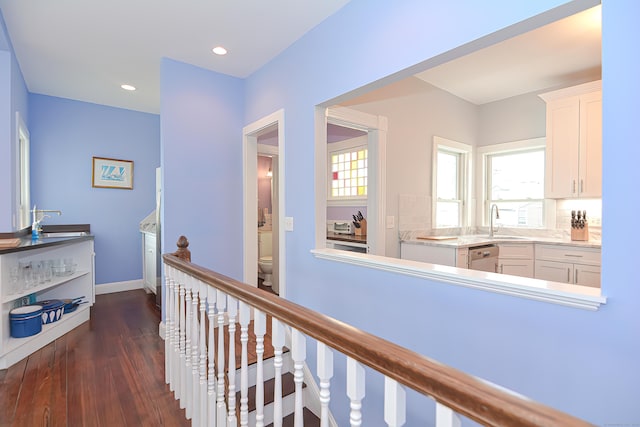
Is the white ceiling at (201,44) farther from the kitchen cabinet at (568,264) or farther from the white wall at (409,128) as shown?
the kitchen cabinet at (568,264)

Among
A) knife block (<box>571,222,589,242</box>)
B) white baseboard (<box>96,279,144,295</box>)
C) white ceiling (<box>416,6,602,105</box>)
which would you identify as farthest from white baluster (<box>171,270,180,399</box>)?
knife block (<box>571,222,589,242</box>)

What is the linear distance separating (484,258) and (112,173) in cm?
497

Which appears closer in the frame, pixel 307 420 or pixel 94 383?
pixel 94 383

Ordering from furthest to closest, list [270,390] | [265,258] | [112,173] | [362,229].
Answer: [265,258], [112,173], [362,229], [270,390]

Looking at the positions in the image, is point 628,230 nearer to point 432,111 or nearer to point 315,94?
point 315,94

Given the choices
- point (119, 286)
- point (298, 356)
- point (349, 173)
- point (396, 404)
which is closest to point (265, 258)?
point (349, 173)

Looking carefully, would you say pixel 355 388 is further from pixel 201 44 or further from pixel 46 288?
pixel 46 288

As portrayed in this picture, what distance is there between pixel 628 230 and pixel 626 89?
50 cm

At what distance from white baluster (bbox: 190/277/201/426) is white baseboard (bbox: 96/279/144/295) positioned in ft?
11.8

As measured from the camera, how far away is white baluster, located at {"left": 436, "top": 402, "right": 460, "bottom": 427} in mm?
629

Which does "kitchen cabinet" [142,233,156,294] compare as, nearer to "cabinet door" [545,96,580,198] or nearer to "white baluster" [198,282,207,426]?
"white baluster" [198,282,207,426]

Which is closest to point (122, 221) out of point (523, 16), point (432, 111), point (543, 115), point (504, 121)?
point (432, 111)

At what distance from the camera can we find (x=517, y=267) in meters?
3.51

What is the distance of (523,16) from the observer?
138cm
